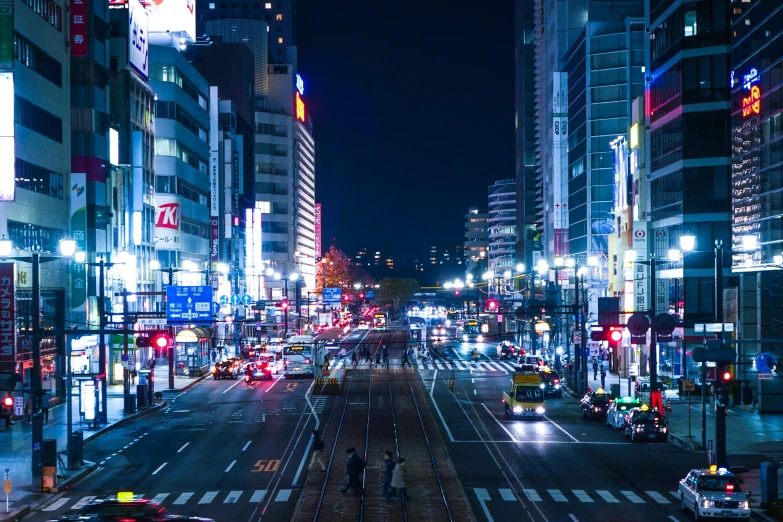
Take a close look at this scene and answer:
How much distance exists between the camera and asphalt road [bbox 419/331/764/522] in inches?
1315

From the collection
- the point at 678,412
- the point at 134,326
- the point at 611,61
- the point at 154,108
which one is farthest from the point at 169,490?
the point at 611,61

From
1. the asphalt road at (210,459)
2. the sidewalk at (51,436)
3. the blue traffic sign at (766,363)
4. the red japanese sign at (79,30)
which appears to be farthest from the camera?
the red japanese sign at (79,30)

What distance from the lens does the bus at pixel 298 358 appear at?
90.1 meters

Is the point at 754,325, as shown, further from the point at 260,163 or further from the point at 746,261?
the point at 260,163

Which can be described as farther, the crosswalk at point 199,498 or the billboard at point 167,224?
the billboard at point 167,224

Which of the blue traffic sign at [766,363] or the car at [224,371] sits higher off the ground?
the blue traffic sign at [766,363]

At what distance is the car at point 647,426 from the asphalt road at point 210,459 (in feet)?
50.2

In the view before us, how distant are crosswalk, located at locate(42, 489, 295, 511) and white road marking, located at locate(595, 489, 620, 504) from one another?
10393 millimetres

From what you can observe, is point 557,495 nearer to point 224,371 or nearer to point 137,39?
point 224,371

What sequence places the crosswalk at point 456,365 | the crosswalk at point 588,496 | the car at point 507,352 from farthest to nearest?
the car at point 507,352
the crosswalk at point 456,365
the crosswalk at point 588,496

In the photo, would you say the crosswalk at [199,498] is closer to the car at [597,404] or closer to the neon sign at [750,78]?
the car at [597,404]

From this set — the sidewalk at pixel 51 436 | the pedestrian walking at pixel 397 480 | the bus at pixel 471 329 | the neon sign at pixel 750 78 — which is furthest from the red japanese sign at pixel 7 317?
the bus at pixel 471 329

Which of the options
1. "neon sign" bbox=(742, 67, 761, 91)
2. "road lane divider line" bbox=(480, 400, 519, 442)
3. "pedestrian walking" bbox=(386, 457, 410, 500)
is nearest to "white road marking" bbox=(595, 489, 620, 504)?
"pedestrian walking" bbox=(386, 457, 410, 500)

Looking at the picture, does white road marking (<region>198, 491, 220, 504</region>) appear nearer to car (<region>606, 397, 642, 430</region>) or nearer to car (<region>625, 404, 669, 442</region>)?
car (<region>625, 404, 669, 442</region>)
